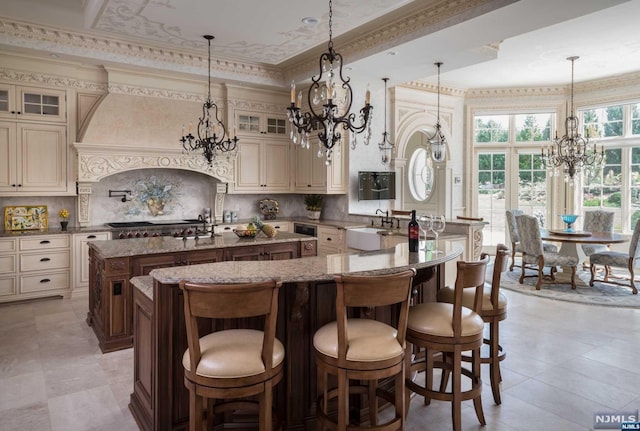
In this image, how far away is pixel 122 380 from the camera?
3447 mm

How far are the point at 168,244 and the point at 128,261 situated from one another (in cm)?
50

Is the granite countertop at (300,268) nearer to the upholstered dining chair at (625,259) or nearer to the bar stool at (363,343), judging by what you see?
the bar stool at (363,343)

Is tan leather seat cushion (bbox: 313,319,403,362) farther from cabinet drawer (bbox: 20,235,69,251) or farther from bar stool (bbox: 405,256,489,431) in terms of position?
cabinet drawer (bbox: 20,235,69,251)

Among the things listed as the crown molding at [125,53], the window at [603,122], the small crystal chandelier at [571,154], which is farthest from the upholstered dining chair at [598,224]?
the crown molding at [125,53]

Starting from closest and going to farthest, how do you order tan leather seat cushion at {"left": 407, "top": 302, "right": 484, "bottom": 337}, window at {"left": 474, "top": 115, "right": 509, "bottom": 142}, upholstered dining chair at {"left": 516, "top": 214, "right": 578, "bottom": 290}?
tan leather seat cushion at {"left": 407, "top": 302, "right": 484, "bottom": 337} < upholstered dining chair at {"left": 516, "top": 214, "right": 578, "bottom": 290} < window at {"left": 474, "top": 115, "right": 509, "bottom": 142}

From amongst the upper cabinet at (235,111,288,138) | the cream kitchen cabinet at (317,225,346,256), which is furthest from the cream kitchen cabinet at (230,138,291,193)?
the cream kitchen cabinet at (317,225,346,256)

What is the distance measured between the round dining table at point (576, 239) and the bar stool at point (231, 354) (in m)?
5.63

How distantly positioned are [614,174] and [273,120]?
6.41 metres

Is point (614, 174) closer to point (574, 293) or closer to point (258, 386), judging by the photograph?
point (574, 293)

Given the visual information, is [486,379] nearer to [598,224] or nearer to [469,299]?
[469,299]

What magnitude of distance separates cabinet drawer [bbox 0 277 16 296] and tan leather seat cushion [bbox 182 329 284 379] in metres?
4.54

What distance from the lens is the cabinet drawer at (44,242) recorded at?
18.1 feet

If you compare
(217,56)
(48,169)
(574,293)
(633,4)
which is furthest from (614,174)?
(48,169)

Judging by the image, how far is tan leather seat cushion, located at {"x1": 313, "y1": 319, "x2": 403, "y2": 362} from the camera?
2223 mm
